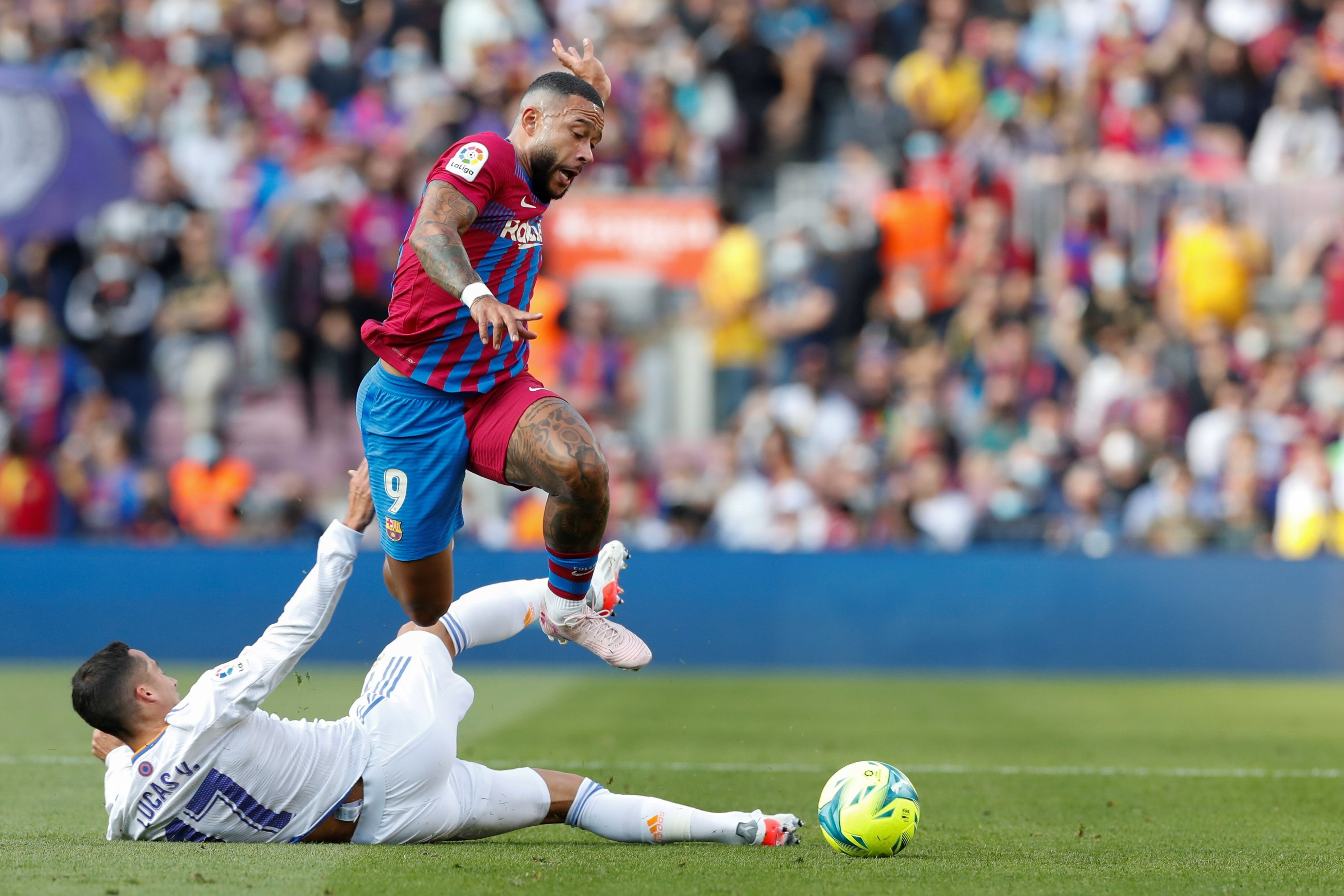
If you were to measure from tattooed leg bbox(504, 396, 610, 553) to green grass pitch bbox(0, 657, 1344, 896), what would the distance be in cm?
118

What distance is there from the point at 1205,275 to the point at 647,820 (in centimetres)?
1178

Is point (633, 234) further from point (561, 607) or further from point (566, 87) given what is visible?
point (561, 607)

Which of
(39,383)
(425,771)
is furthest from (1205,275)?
(425,771)

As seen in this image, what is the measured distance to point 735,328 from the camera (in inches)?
641

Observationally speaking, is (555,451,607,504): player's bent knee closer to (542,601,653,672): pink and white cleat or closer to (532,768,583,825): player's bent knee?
(542,601,653,672): pink and white cleat

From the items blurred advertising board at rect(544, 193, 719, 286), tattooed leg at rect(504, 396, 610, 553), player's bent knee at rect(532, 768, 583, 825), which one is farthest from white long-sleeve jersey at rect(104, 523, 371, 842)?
blurred advertising board at rect(544, 193, 719, 286)

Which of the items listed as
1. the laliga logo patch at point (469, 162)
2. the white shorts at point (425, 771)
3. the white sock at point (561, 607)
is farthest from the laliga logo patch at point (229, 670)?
the laliga logo patch at point (469, 162)

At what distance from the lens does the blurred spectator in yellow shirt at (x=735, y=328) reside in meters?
16.2

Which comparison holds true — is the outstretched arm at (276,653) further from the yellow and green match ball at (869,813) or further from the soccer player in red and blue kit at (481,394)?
the yellow and green match ball at (869,813)

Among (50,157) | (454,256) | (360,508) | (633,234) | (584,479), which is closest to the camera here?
(360,508)

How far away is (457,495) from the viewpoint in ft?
22.0

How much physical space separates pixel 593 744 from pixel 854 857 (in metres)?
3.78

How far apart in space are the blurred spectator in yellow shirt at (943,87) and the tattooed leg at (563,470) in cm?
1206

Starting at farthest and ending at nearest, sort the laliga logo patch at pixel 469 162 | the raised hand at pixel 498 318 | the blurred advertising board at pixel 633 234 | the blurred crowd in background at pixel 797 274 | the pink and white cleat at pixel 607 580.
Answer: the blurred advertising board at pixel 633 234 < the blurred crowd in background at pixel 797 274 < the pink and white cleat at pixel 607 580 < the laliga logo patch at pixel 469 162 < the raised hand at pixel 498 318
